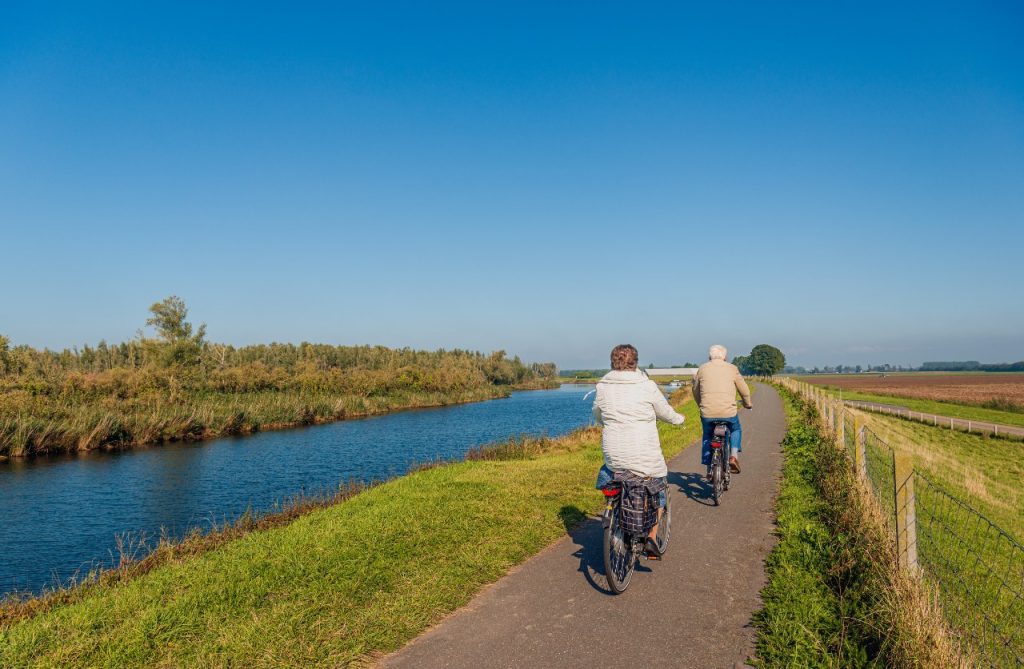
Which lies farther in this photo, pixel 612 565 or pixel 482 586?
pixel 482 586

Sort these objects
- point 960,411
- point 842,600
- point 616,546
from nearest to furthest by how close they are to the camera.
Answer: point 842,600 → point 616,546 → point 960,411

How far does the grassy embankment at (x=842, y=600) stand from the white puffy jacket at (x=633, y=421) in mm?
1688

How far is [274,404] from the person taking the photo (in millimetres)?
45062

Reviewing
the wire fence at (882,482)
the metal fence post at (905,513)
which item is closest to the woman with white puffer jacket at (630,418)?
the metal fence post at (905,513)

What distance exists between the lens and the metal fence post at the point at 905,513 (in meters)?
5.41

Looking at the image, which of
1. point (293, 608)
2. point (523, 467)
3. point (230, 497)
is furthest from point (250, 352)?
point (293, 608)

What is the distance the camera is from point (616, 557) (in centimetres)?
573

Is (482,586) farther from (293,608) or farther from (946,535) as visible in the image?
(946,535)

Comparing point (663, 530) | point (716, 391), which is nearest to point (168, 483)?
point (716, 391)

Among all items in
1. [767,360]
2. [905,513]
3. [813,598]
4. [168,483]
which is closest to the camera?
[813,598]

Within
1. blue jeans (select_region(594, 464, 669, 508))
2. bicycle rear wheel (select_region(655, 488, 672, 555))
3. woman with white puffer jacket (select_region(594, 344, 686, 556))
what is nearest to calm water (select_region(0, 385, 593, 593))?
blue jeans (select_region(594, 464, 669, 508))

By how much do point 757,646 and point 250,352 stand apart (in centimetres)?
9747

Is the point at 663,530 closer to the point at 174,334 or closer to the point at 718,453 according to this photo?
the point at 718,453

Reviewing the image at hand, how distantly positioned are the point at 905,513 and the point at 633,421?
8.99 ft
